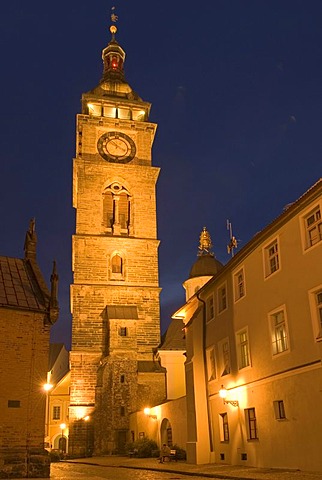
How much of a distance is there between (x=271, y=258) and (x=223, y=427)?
8.23m

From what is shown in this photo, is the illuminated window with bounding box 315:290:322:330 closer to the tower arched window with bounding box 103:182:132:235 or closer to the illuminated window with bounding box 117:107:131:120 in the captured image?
the tower arched window with bounding box 103:182:132:235

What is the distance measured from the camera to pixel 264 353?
65.8ft

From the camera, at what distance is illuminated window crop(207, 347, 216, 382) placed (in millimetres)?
25297

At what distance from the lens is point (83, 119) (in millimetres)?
54031

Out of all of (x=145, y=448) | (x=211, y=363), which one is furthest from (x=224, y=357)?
(x=145, y=448)

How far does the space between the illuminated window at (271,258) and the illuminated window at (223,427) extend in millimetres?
7181

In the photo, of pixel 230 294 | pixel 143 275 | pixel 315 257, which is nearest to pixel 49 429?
pixel 143 275

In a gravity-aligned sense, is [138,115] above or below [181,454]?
above

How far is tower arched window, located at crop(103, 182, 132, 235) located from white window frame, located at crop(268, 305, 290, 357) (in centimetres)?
3183

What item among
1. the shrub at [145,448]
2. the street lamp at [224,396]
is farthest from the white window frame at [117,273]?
the street lamp at [224,396]

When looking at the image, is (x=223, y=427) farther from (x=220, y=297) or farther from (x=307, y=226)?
(x=307, y=226)

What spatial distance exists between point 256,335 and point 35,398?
850 centimetres

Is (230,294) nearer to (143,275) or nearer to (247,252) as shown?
(247,252)

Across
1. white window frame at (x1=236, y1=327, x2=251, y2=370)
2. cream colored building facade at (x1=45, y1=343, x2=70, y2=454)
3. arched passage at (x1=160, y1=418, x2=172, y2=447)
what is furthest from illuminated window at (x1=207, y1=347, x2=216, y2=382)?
cream colored building facade at (x1=45, y1=343, x2=70, y2=454)
